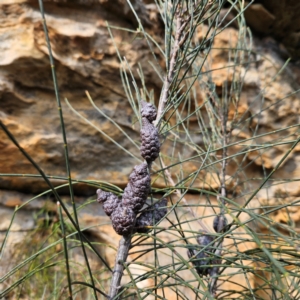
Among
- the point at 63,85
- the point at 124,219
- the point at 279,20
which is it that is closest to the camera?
the point at 124,219

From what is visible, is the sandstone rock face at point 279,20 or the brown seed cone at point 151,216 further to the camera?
the sandstone rock face at point 279,20

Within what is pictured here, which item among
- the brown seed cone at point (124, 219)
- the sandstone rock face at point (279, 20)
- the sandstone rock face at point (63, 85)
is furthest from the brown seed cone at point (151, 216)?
the sandstone rock face at point (279, 20)

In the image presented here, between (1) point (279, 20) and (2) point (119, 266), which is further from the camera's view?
(1) point (279, 20)

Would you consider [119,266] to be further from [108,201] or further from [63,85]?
[63,85]

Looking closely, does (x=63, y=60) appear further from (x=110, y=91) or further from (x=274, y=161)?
(x=274, y=161)

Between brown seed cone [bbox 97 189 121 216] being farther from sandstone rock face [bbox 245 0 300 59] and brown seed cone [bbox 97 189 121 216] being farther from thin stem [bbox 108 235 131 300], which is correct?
sandstone rock face [bbox 245 0 300 59]

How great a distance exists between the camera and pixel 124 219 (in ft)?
1.01

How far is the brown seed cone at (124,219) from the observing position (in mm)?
310

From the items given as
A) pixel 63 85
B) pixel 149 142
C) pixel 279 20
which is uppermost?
pixel 279 20

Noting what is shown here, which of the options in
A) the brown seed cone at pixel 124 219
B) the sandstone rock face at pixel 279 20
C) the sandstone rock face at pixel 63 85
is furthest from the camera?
the sandstone rock face at pixel 279 20

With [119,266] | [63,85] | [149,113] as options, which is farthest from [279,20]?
[119,266]

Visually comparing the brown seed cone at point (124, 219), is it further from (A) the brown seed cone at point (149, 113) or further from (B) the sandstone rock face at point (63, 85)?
(B) the sandstone rock face at point (63, 85)

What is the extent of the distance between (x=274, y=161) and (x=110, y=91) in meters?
0.62

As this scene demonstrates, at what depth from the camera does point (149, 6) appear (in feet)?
3.26
